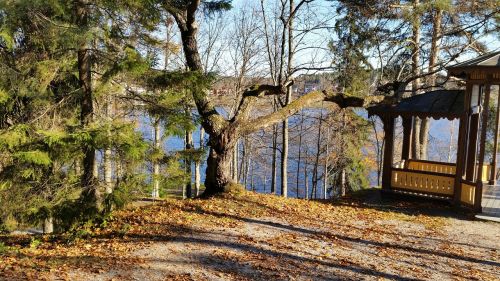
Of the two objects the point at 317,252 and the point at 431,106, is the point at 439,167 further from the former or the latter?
the point at 317,252

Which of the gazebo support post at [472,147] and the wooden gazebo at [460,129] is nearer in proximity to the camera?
the wooden gazebo at [460,129]

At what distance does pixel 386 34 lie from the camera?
17.3 metres

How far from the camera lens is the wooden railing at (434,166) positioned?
45.3ft

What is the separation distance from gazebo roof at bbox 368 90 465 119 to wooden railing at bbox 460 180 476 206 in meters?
1.93

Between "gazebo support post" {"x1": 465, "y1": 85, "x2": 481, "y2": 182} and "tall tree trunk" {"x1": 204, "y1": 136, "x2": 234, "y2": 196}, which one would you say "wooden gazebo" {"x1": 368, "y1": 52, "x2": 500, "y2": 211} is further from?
"tall tree trunk" {"x1": 204, "y1": 136, "x2": 234, "y2": 196}

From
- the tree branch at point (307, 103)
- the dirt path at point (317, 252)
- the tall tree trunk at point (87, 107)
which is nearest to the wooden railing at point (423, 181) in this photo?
the tree branch at point (307, 103)

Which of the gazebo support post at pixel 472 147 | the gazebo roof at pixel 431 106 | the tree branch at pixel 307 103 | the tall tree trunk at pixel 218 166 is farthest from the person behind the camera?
the gazebo roof at pixel 431 106

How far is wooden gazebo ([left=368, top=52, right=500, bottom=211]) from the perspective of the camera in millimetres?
10320

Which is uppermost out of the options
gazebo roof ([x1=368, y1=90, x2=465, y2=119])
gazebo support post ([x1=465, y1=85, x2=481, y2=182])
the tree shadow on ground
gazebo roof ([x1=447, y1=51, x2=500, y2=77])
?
gazebo roof ([x1=447, y1=51, x2=500, y2=77])

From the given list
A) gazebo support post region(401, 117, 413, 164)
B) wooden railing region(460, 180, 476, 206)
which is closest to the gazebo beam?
gazebo support post region(401, 117, 413, 164)

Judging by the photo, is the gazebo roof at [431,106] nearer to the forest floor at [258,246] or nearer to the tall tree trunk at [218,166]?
the forest floor at [258,246]

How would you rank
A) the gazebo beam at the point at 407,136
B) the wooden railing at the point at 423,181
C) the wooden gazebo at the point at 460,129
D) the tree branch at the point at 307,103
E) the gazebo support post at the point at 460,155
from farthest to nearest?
the gazebo beam at the point at 407,136
the wooden railing at the point at 423,181
the gazebo support post at the point at 460,155
the tree branch at the point at 307,103
the wooden gazebo at the point at 460,129

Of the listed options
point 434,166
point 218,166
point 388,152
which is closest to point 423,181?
point 388,152

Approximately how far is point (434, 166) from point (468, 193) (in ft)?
11.5
